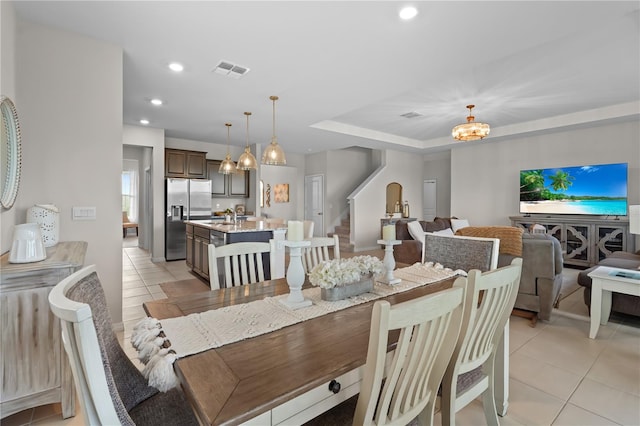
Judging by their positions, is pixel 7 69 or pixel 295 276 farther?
pixel 7 69

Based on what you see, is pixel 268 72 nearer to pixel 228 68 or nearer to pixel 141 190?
pixel 228 68

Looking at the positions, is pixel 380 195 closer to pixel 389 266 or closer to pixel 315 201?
pixel 315 201

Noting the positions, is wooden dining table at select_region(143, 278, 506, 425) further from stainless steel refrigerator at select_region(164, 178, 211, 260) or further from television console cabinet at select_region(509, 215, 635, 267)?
television console cabinet at select_region(509, 215, 635, 267)

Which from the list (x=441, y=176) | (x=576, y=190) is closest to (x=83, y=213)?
(x=576, y=190)

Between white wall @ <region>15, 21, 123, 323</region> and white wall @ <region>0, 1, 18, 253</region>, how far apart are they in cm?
15

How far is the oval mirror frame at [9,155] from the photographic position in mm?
1972

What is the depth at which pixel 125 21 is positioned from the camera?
2424 mm

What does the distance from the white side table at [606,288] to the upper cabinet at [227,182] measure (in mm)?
6335

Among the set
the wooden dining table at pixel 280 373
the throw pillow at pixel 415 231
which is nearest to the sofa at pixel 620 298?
the throw pillow at pixel 415 231

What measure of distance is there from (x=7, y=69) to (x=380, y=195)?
273 inches

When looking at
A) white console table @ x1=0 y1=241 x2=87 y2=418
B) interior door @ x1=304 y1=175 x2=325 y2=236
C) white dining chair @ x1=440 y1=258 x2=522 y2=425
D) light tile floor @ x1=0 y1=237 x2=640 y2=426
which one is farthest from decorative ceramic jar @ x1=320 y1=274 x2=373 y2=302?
interior door @ x1=304 y1=175 x2=325 y2=236

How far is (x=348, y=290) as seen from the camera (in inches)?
62.1

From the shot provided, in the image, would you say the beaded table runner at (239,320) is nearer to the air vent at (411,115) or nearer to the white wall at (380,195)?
the air vent at (411,115)

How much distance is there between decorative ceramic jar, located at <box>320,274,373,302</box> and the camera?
1.53m
